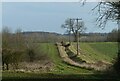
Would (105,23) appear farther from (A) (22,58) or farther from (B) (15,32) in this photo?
(A) (22,58)

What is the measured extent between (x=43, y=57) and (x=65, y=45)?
9010mm

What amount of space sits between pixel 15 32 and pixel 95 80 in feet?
31.4

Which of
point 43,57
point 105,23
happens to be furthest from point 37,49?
point 105,23

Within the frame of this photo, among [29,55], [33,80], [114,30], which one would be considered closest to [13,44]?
[29,55]

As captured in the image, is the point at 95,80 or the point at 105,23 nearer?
the point at 95,80

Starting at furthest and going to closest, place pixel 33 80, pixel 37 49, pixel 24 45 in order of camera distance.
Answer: pixel 37 49 < pixel 24 45 < pixel 33 80

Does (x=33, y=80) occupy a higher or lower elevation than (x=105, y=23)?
lower

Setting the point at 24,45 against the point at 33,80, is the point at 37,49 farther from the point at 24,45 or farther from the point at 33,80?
the point at 33,80

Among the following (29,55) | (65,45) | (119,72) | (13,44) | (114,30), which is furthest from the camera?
(65,45)

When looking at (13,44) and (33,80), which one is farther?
(13,44)

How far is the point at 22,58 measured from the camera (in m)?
18.2

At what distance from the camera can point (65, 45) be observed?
30.8 meters

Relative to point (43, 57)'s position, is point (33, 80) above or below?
above

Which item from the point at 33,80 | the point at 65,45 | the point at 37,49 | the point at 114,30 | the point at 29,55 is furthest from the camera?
the point at 65,45
